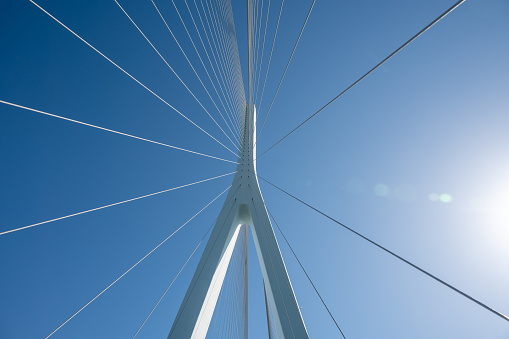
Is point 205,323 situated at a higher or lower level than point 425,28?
lower

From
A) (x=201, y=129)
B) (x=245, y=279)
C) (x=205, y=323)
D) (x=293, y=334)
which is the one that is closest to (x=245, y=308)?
(x=245, y=279)

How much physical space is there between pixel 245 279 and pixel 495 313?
16.1 feet

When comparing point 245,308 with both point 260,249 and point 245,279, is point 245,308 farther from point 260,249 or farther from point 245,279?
point 260,249

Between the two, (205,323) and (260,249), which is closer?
(205,323)

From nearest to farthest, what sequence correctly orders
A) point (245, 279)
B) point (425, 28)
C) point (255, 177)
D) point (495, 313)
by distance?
point (495, 313), point (425, 28), point (255, 177), point (245, 279)

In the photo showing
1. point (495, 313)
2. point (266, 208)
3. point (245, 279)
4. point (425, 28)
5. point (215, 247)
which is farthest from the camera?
point (245, 279)

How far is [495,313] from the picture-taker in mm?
1140

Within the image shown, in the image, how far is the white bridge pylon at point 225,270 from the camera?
7.53ft

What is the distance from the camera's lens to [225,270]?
10.5 ft

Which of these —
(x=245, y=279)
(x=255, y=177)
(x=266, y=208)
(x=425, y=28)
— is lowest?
(x=245, y=279)

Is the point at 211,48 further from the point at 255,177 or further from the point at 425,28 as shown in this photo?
the point at 425,28

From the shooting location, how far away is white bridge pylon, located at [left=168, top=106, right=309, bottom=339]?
2.29 metres

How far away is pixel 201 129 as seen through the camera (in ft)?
12.4

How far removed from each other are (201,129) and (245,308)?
472cm
